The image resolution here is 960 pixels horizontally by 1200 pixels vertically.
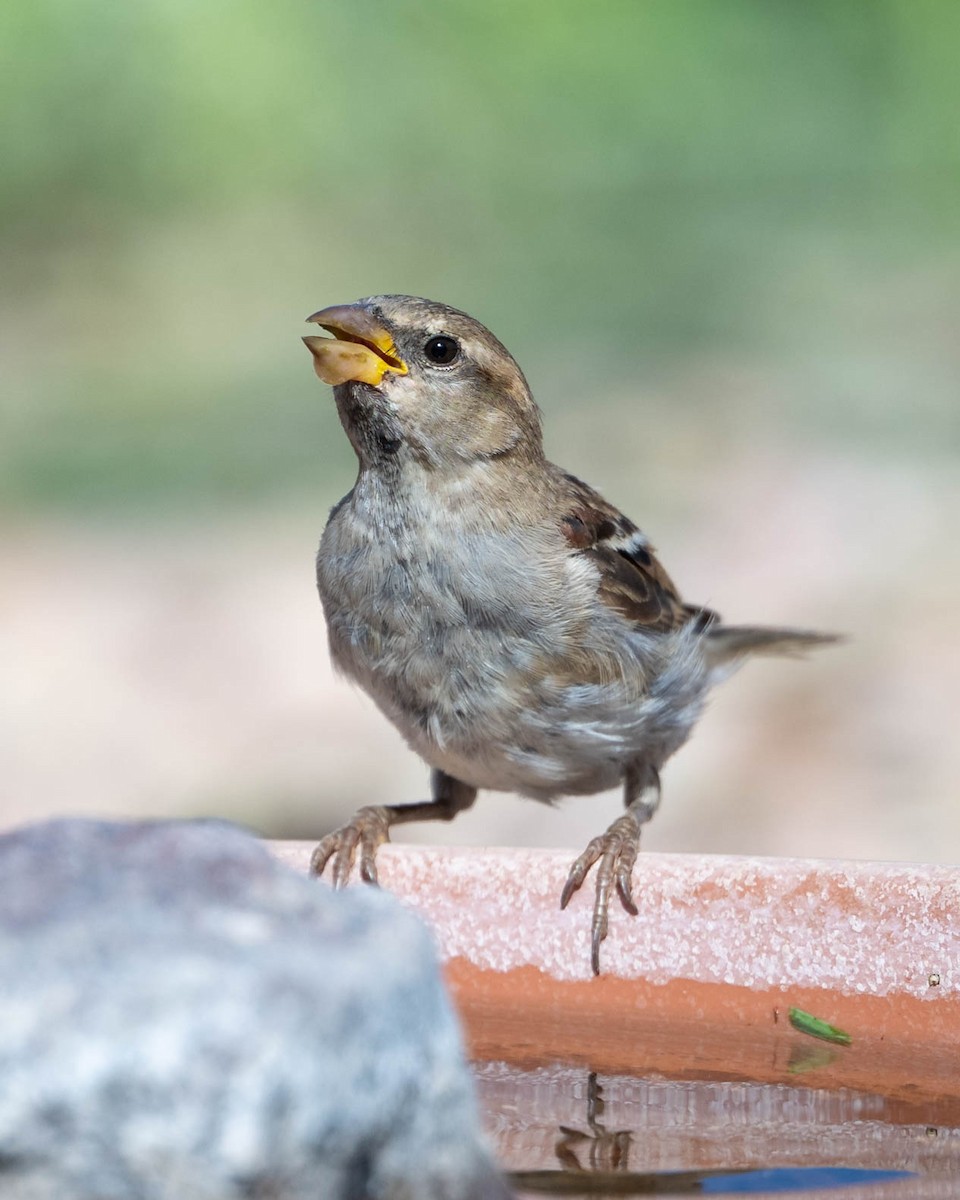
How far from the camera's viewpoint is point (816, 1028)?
103 inches

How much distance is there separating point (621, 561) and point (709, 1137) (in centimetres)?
162

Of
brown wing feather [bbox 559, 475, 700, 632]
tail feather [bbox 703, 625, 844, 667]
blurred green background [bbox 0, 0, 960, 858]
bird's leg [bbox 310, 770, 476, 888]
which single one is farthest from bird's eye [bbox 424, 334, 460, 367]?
blurred green background [bbox 0, 0, 960, 858]

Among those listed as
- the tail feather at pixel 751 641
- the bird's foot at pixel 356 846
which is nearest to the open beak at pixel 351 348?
the bird's foot at pixel 356 846

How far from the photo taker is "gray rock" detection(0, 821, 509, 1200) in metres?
1.38

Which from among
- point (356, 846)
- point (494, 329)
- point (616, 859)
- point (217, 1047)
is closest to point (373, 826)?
point (356, 846)

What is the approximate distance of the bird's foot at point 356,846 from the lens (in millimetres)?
3131

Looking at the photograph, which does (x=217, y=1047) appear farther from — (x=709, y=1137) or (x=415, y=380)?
(x=415, y=380)

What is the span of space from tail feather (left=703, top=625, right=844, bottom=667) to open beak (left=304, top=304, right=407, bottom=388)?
1272mm

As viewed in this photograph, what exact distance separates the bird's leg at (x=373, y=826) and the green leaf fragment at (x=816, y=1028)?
744mm

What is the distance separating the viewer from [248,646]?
6910 millimetres

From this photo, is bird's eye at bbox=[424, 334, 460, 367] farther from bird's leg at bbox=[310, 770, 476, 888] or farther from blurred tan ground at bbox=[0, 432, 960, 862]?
blurred tan ground at bbox=[0, 432, 960, 862]

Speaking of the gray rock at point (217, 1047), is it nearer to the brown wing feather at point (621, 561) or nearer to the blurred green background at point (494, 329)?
the brown wing feather at point (621, 561)

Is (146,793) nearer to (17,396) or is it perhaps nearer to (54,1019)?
(17,396)

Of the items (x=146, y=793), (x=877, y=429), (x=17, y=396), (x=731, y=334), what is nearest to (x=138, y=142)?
(x=17, y=396)
